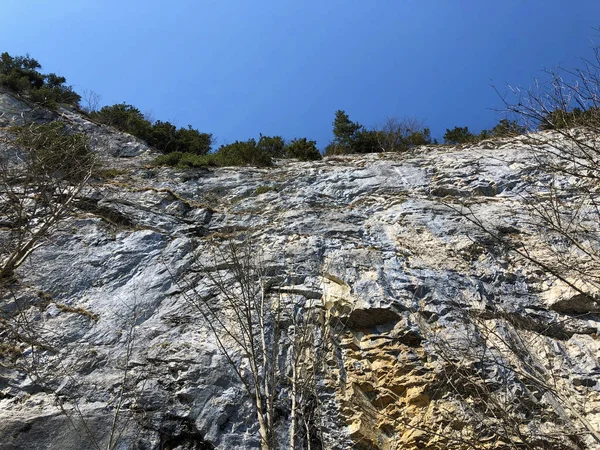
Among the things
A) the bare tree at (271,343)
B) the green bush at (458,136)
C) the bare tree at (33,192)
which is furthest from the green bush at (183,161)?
the green bush at (458,136)

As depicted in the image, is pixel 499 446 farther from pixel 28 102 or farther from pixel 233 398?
pixel 28 102

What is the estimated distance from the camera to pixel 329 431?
557cm

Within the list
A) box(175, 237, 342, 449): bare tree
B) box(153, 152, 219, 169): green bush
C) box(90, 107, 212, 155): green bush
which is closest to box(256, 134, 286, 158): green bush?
box(90, 107, 212, 155): green bush

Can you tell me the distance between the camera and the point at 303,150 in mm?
16750

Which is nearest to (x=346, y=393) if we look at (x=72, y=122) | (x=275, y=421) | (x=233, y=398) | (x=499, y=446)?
(x=275, y=421)

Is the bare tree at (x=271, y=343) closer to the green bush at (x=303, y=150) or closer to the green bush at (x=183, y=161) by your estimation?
the green bush at (x=183, y=161)

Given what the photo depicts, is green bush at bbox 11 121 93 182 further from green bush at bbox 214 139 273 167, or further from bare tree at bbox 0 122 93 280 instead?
green bush at bbox 214 139 273 167

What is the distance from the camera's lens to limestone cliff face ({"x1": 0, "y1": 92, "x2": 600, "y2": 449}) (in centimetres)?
546

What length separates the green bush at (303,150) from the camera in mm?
16516

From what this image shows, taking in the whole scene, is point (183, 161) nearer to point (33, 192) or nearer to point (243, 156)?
point (243, 156)

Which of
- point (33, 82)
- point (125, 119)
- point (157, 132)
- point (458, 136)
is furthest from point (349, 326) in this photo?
point (33, 82)

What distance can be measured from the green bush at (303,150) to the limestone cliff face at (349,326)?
529 cm

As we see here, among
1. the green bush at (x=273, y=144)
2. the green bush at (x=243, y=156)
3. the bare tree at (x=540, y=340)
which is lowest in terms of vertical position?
the bare tree at (x=540, y=340)

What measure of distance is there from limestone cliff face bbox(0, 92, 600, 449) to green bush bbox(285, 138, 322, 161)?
5288mm
